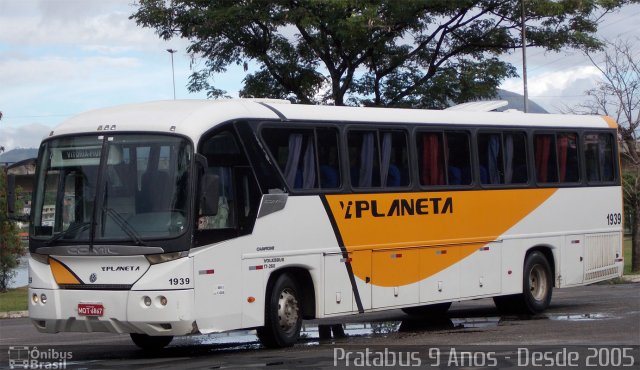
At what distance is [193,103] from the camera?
14.3m

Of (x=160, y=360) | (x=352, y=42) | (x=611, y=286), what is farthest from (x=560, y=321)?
(x=352, y=42)

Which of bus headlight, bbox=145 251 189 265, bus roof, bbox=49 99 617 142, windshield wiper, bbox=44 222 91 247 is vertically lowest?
bus headlight, bbox=145 251 189 265

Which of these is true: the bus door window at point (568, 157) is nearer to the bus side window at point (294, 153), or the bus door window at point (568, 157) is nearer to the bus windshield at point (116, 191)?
the bus side window at point (294, 153)

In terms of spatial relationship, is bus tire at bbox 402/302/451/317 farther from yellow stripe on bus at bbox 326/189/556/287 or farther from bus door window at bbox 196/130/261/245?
bus door window at bbox 196/130/261/245

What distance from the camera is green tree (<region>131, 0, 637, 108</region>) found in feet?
95.1

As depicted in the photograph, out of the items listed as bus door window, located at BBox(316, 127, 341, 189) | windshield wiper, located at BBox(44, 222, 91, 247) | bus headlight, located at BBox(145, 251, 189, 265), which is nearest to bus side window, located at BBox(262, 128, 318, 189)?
bus door window, located at BBox(316, 127, 341, 189)

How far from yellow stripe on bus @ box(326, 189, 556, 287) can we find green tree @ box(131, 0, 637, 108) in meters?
11.3

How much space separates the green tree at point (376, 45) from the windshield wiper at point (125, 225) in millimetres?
15848

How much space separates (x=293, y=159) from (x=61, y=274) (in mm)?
3429

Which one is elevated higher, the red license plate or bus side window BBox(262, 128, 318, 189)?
bus side window BBox(262, 128, 318, 189)

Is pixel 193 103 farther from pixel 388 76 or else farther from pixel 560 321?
pixel 388 76

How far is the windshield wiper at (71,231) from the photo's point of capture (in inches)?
528

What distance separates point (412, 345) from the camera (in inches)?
566

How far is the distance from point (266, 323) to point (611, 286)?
14.2 m
